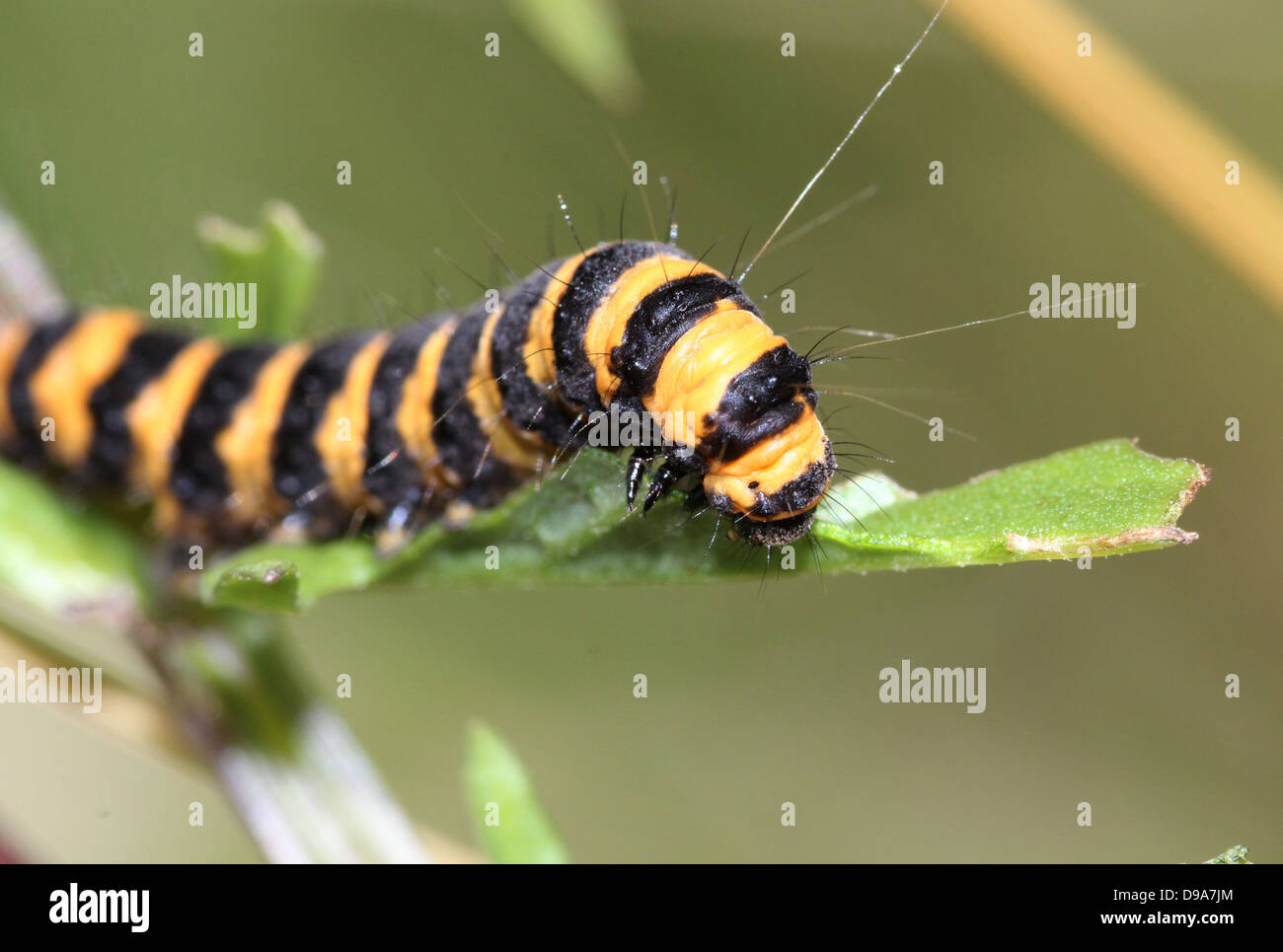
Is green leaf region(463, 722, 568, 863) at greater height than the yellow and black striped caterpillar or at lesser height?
lesser

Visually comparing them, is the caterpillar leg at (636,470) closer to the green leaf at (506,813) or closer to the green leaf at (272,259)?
the green leaf at (506,813)

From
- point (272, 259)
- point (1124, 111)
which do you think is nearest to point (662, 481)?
point (272, 259)

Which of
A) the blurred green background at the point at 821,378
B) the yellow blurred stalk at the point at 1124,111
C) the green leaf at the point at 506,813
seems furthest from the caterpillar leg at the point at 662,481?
the blurred green background at the point at 821,378

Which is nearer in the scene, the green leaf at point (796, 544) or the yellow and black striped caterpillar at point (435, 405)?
the green leaf at point (796, 544)

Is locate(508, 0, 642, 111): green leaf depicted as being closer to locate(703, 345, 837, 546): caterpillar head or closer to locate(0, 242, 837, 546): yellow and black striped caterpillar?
locate(0, 242, 837, 546): yellow and black striped caterpillar

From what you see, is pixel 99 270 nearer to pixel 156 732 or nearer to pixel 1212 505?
pixel 156 732

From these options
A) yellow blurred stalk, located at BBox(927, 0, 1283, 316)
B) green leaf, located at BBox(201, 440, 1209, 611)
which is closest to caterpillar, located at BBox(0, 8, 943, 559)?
green leaf, located at BBox(201, 440, 1209, 611)
